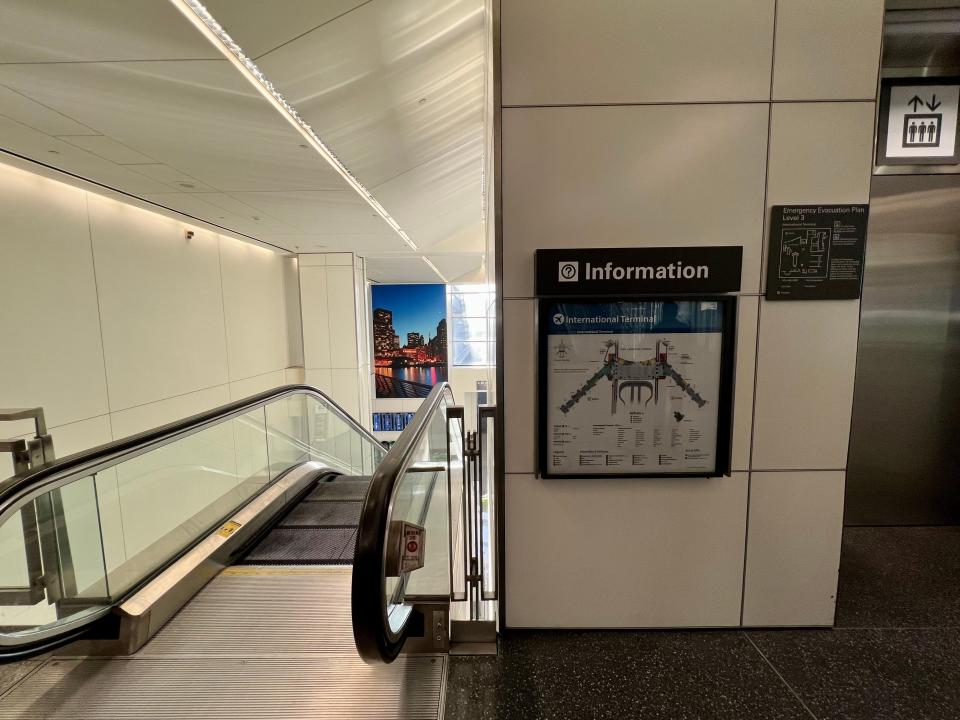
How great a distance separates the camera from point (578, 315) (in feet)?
6.21

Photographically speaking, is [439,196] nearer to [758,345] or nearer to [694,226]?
[694,226]

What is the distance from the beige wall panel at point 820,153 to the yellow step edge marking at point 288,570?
3.01m

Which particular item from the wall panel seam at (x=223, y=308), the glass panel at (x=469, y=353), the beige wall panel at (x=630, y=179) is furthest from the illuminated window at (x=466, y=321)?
the beige wall panel at (x=630, y=179)

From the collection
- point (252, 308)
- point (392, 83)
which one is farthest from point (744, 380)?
point (252, 308)

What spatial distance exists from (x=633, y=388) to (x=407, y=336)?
15439mm

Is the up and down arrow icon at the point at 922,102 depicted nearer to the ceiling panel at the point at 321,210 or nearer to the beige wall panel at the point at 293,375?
the ceiling panel at the point at 321,210

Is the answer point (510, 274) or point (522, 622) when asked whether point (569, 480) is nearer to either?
point (522, 622)

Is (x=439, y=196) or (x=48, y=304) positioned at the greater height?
(x=439, y=196)

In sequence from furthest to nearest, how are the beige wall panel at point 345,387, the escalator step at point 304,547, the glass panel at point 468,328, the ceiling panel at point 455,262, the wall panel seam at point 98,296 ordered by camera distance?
the glass panel at point 468,328 → the ceiling panel at point 455,262 → the beige wall panel at point 345,387 → the wall panel seam at point 98,296 → the escalator step at point 304,547

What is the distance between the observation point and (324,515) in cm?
356

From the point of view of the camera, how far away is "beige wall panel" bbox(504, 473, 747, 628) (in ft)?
6.57

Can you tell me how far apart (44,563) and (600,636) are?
2878mm

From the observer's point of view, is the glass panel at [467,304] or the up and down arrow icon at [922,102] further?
the glass panel at [467,304]

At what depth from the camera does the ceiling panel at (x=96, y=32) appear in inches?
78.4
